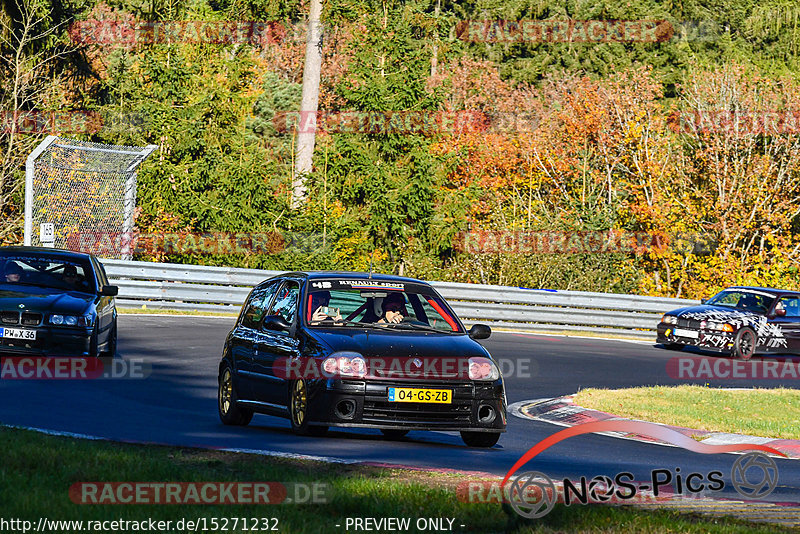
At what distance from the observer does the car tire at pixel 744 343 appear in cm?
2645

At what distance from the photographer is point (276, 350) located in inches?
460

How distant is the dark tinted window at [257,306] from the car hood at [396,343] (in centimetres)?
124

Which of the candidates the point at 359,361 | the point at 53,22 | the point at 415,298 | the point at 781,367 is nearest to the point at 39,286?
the point at 415,298

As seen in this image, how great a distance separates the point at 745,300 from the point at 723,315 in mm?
1722

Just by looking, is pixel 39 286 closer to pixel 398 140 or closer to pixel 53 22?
pixel 398 140

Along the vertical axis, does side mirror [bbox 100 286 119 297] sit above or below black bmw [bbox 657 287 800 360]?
above

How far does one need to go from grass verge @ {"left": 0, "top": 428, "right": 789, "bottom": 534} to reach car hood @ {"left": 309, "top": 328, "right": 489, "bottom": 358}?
1.91m

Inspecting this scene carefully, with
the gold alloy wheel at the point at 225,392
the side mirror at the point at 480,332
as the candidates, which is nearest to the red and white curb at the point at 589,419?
the side mirror at the point at 480,332

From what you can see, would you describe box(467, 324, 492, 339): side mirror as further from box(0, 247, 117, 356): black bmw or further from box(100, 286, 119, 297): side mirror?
box(100, 286, 119, 297): side mirror

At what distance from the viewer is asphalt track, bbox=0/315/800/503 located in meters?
10.2
